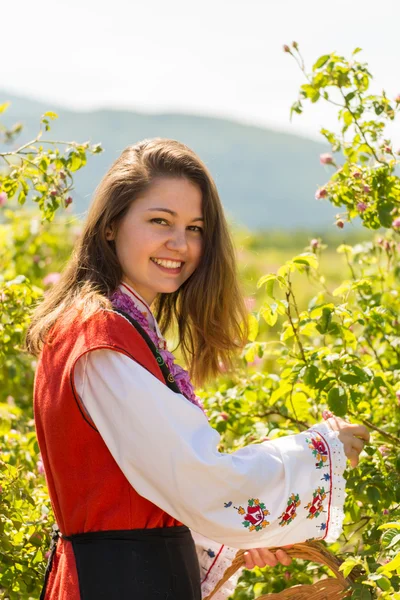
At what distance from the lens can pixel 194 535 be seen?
1.98 metres

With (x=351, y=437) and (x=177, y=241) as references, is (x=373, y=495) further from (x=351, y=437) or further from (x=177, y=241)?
(x=177, y=241)

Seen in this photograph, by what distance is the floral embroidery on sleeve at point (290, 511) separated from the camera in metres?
1.69

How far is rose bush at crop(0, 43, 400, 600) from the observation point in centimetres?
206

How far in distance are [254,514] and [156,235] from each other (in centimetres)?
63

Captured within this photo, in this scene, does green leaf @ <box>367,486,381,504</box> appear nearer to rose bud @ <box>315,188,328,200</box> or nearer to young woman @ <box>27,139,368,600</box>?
young woman @ <box>27,139,368,600</box>

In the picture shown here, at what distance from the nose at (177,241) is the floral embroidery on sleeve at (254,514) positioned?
580 mm

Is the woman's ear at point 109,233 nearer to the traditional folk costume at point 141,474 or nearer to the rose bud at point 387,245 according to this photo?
the traditional folk costume at point 141,474

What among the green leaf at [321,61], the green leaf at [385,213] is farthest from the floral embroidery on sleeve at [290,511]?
the green leaf at [321,61]

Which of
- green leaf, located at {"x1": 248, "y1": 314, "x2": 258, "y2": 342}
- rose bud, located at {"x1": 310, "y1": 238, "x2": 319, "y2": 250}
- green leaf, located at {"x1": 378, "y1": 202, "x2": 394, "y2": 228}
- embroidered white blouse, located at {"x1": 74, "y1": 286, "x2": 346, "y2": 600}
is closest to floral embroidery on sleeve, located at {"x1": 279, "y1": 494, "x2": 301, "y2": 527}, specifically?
embroidered white blouse, located at {"x1": 74, "y1": 286, "x2": 346, "y2": 600}

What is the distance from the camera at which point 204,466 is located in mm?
1575

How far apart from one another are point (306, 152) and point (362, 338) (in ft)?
187

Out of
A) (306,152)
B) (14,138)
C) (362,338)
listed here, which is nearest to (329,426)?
(362,338)

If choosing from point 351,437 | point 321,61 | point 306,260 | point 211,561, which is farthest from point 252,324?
point 321,61

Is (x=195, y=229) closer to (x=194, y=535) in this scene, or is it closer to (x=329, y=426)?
(x=329, y=426)
